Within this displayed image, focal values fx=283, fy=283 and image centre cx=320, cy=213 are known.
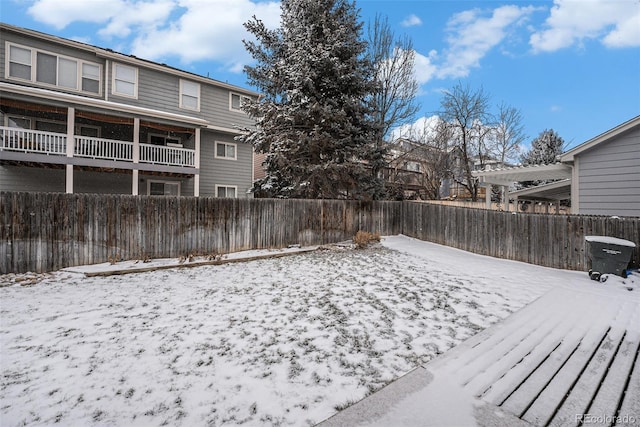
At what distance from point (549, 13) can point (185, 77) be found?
14.8 metres

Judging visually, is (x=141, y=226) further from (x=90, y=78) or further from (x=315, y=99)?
(x=90, y=78)

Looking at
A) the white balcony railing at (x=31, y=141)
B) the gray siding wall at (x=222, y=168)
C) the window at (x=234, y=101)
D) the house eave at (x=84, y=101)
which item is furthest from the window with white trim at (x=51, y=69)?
the window at (x=234, y=101)

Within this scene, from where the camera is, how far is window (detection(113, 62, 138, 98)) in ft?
40.8

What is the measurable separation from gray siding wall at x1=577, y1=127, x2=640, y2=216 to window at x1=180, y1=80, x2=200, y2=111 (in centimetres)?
1578

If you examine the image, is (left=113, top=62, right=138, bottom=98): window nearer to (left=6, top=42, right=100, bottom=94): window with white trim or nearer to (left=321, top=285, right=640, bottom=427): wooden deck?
(left=6, top=42, right=100, bottom=94): window with white trim

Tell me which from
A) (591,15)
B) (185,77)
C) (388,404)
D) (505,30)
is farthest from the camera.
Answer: (185,77)

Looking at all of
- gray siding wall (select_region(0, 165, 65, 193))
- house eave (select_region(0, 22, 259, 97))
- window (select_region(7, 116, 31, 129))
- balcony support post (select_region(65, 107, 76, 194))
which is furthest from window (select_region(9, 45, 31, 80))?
gray siding wall (select_region(0, 165, 65, 193))

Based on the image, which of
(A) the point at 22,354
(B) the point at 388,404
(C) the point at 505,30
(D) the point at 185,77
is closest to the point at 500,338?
(B) the point at 388,404

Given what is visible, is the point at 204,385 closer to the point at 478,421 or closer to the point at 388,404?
the point at 388,404

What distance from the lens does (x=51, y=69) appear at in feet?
37.2

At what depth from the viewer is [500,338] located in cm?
324

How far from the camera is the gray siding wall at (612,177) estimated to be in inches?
289

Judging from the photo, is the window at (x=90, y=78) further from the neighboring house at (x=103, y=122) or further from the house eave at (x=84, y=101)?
the house eave at (x=84, y=101)

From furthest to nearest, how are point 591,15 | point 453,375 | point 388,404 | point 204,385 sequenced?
point 591,15, point 453,375, point 204,385, point 388,404
